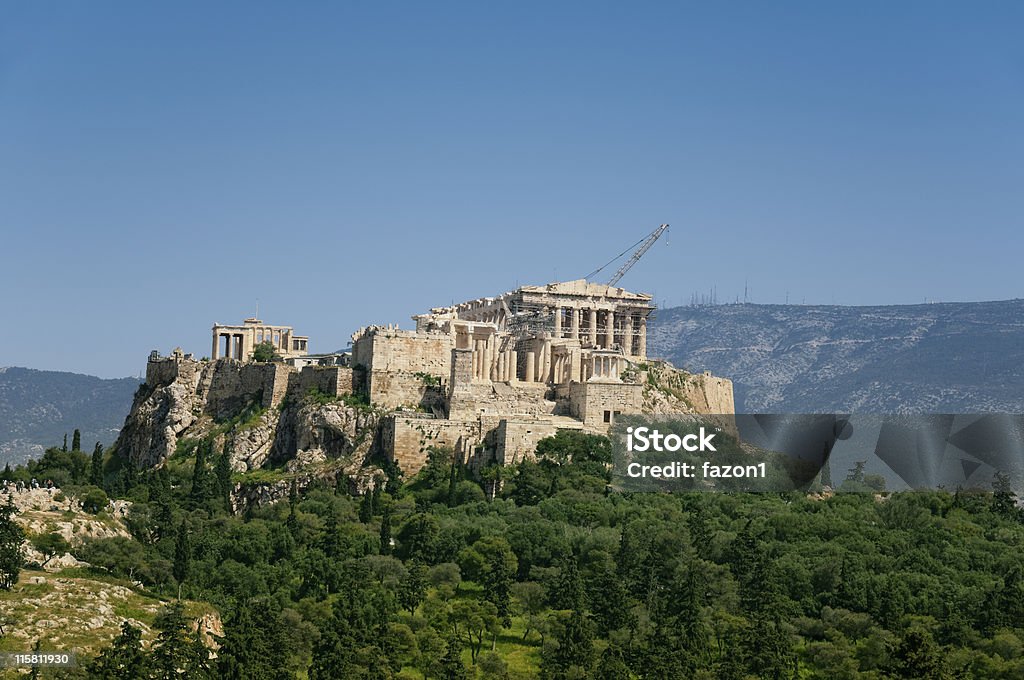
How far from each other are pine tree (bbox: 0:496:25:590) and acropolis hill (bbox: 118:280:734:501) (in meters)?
25.7

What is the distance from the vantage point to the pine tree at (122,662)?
252 ft

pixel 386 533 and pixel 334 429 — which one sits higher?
pixel 334 429

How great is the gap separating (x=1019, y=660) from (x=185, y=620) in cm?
3821

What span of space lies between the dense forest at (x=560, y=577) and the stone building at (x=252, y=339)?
18.4 m

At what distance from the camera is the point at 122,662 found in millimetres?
78250

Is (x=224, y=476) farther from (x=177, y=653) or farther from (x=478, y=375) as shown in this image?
(x=177, y=653)

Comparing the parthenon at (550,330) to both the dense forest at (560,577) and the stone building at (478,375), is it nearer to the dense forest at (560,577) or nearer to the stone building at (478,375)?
the stone building at (478,375)

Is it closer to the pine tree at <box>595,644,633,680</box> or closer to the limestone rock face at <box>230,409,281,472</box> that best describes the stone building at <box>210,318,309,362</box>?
the limestone rock face at <box>230,409,281,472</box>

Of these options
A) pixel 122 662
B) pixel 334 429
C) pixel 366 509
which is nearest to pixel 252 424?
pixel 334 429

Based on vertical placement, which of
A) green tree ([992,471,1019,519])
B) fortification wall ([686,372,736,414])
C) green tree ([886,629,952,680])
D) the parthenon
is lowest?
green tree ([886,629,952,680])

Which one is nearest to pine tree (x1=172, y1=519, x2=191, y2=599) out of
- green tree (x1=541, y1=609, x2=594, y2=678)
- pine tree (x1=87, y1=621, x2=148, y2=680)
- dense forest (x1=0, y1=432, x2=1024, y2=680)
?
dense forest (x1=0, y1=432, x2=1024, y2=680)

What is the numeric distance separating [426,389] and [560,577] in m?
24.3

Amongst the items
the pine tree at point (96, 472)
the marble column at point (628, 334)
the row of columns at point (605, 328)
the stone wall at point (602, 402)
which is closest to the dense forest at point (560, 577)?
the pine tree at point (96, 472)

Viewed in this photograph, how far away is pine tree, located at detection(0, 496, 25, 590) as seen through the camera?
289 feet
